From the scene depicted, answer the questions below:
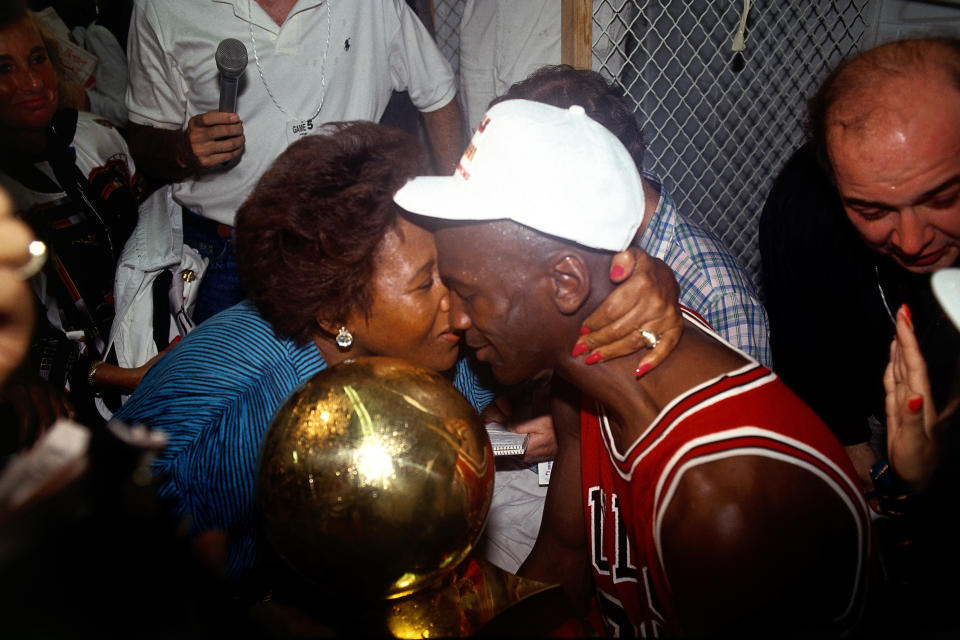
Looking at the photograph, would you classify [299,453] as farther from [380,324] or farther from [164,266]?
[164,266]

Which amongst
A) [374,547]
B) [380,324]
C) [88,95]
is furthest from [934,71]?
[88,95]

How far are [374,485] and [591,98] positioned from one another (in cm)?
191

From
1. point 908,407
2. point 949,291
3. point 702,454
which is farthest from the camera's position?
point 908,407

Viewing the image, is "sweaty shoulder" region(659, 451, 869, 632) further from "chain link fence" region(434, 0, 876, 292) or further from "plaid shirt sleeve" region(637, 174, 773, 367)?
"chain link fence" region(434, 0, 876, 292)

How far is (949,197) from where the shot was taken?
1708mm

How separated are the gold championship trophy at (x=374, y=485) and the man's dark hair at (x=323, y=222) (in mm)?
636

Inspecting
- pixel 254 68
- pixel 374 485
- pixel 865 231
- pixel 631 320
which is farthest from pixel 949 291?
pixel 254 68

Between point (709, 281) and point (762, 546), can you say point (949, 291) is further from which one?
point (709, 281)

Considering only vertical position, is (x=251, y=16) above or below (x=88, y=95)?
above

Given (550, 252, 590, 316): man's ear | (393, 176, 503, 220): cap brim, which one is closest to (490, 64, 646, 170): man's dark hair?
(393, 176, 503, 220): cap brim

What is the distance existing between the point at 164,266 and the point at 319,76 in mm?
1102

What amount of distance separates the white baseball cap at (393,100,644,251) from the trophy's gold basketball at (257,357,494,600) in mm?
547

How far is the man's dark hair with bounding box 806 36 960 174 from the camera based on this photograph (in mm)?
1706

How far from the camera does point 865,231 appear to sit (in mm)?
1973
